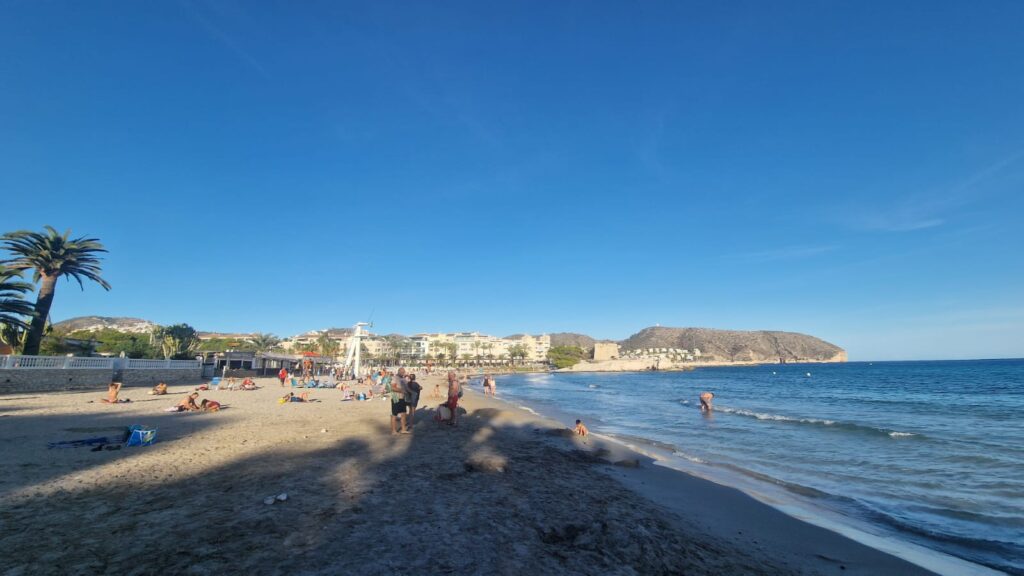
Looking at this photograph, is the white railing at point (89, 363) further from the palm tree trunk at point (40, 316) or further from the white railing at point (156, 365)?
the palm tree trunk at point (40, 316)

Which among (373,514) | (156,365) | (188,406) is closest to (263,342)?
(156,365)

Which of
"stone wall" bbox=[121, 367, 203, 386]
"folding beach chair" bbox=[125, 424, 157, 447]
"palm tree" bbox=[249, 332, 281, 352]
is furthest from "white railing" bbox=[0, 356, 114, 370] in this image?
"palm tree" bbox=[249, 332, 281, 352]

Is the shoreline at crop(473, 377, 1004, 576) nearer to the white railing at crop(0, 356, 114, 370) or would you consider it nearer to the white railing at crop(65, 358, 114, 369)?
the white railing at crop(0, 356, 114, 370)

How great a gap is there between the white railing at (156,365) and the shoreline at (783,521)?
106ft

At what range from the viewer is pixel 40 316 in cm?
2570

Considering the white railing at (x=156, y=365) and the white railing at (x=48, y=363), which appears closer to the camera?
the white railing at (x=48, y=363)

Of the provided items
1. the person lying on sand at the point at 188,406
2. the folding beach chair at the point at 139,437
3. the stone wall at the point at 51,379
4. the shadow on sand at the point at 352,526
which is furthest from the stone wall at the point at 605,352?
the shadow on sand at the point at 352,526

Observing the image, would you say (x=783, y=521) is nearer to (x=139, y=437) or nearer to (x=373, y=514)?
(x=373, y=514)

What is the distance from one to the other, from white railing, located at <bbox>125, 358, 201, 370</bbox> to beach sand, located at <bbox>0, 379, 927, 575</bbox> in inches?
815

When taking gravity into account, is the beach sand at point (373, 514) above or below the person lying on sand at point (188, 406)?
below

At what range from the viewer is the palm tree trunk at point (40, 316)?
25.7 metres

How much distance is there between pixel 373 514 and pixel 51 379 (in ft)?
89.2

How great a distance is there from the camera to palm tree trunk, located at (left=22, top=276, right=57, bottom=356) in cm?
2567

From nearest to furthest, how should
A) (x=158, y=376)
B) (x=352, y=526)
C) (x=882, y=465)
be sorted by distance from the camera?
(x=352, y=526), (x=882, y=465), (x=158, y=376)
